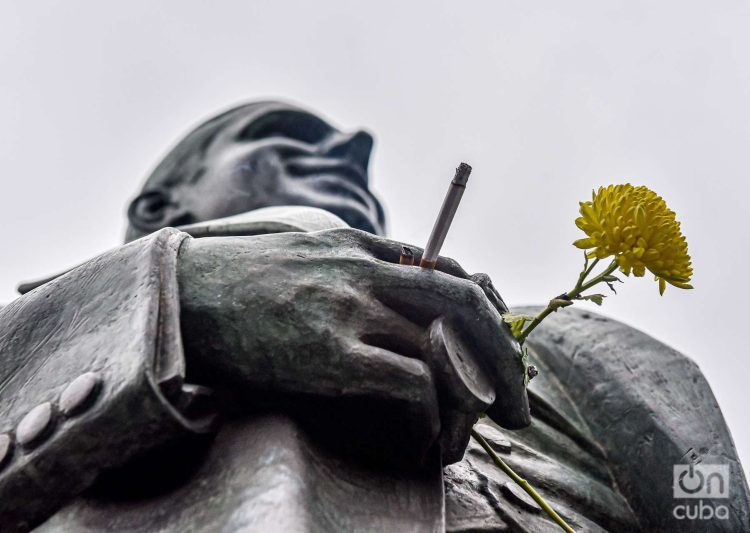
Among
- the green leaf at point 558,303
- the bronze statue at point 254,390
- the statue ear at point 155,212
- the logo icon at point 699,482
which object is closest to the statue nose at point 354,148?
the statue ear at point 155,212

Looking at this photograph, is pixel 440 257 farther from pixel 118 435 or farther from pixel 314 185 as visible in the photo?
pixel 314 185

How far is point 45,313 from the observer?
7.70ft

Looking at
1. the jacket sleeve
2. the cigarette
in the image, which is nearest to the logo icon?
the cigarette

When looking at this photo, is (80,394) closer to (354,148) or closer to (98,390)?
(98,390)

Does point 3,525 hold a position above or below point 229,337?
below

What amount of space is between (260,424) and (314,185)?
102 inches

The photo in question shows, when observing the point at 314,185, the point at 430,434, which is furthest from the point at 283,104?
the point at 430,434

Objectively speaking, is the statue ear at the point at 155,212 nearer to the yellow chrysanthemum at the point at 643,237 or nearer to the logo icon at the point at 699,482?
the logo icon at the point at 699,482

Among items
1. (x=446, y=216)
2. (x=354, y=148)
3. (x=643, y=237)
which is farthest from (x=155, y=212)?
(x=643, y=237)

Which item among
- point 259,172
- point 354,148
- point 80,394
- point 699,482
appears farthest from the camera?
point 354,148

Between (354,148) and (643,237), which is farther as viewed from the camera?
(354,148)

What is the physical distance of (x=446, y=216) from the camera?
212 cm

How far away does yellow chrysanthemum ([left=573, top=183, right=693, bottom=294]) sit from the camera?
203 cm

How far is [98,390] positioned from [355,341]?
0.49 meters
